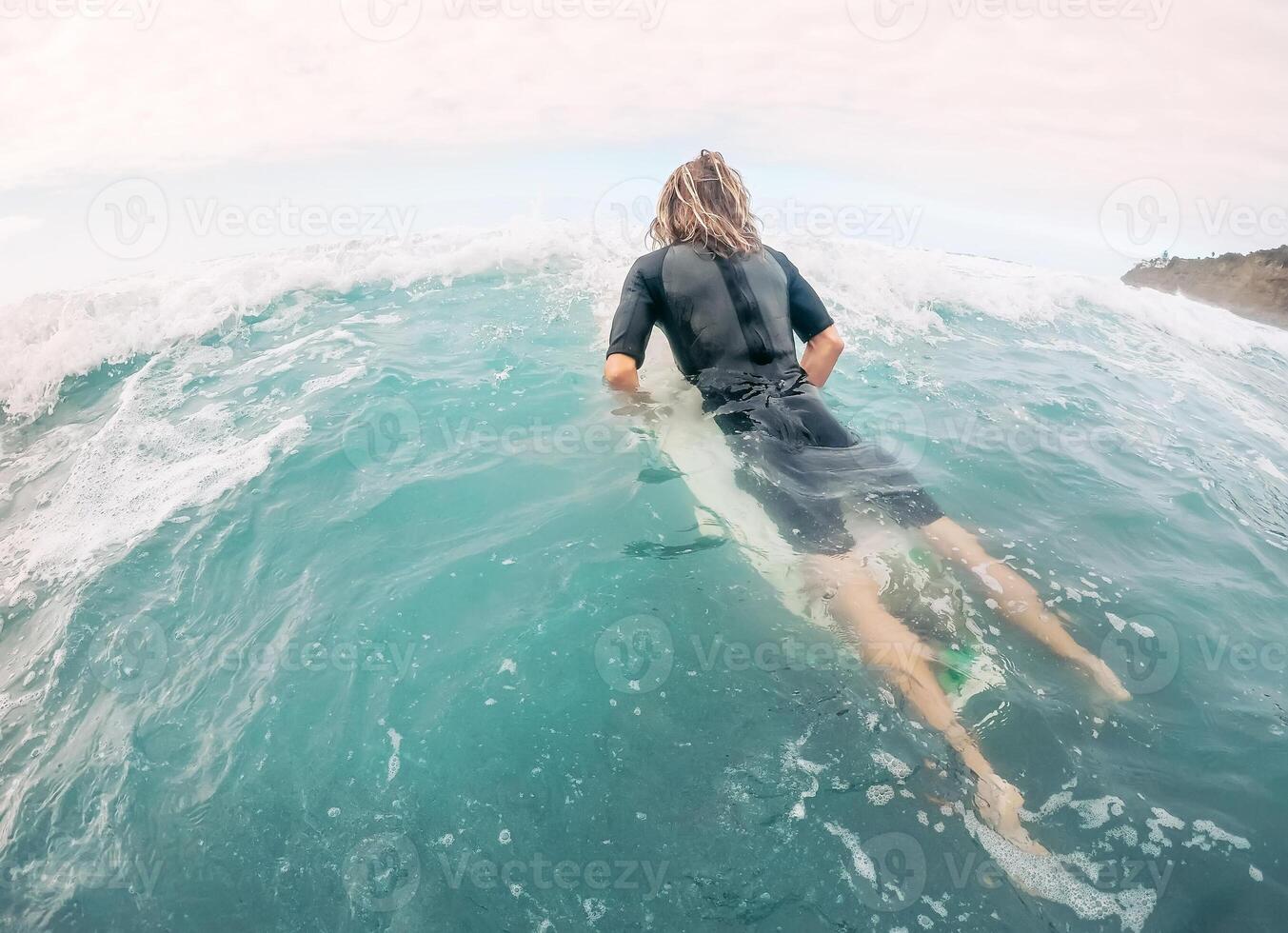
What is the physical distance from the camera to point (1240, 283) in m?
18.2

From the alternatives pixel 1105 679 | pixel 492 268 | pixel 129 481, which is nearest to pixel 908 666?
pixel 1105 679

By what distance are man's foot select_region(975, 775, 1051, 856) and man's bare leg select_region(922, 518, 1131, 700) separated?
905 millimetres

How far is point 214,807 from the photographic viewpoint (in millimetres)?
2604

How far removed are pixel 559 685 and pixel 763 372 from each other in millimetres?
2326

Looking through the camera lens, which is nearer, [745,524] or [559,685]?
[559,685]

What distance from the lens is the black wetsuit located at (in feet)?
12.0

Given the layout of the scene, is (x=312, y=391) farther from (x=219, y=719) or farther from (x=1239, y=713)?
(x=1239, y=713)

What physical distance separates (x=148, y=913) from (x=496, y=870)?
Result: 4.40 ft

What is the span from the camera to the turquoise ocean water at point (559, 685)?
2.29 meters

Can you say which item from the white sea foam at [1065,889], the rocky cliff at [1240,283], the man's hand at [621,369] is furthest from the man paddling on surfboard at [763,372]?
the rocky cliff at [1240,283]

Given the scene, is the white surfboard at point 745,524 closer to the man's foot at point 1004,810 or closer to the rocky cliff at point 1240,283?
the man's foot at point 1004,810

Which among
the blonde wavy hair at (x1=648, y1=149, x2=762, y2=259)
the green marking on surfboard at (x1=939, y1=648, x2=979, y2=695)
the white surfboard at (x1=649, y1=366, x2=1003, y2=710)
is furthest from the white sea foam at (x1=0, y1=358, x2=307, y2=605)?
the green marking on surfboard at (x1=939, y1=648, x2=979, y2=695)

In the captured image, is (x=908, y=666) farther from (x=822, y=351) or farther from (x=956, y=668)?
(x=822, y=351)

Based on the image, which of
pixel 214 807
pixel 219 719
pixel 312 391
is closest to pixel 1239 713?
pixel 214 807
